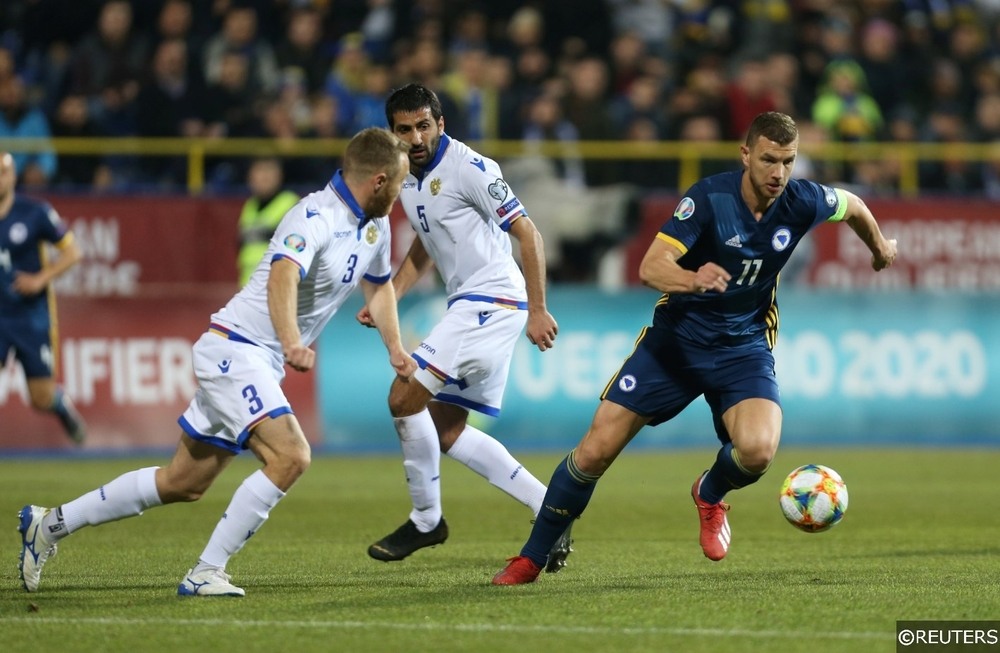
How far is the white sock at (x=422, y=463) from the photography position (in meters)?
8.54

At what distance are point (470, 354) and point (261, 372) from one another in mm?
1681

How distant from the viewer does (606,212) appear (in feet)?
61.1

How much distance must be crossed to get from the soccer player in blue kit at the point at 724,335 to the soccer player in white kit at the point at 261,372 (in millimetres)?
1232

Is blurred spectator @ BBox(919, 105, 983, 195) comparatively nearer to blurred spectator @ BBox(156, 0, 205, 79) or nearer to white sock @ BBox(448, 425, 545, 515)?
blurred spectator @ BBox(156, 0, 205, 79)

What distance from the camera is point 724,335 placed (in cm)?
769

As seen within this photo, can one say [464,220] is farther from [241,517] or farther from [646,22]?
[646,22]

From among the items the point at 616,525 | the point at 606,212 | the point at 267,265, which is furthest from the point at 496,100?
the point at 267,265

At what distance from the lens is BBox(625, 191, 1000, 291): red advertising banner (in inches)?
776

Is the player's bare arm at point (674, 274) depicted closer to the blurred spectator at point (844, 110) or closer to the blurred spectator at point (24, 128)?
the blurred spectator at point (24, 128)

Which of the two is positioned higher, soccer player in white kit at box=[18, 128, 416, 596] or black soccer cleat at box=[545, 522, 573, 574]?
soccer player in white kit at box=[18, 128, 416, 596]

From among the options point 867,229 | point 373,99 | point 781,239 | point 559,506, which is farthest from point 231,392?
point 373,99

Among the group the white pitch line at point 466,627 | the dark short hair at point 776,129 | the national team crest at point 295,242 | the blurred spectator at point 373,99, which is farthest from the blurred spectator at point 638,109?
the white pitch line at point 466,627

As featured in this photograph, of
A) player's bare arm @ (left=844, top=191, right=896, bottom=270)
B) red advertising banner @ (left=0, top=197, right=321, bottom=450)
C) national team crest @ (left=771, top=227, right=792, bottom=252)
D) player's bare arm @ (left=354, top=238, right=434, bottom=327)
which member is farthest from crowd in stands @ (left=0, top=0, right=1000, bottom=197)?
national team crest @ (left=771, top=227, right=792, bottom=252)

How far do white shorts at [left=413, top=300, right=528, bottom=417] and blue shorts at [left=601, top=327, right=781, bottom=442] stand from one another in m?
1.10
